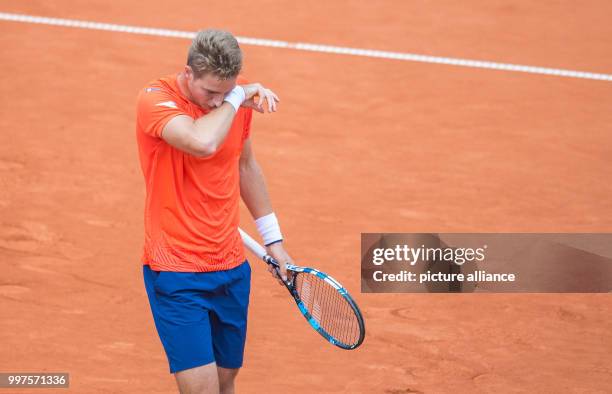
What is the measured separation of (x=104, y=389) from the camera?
624 cm

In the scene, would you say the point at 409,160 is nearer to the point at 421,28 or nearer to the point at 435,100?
the point at 435,100

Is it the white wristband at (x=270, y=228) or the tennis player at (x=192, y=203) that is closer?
the tennis player at (x=192, y=203)

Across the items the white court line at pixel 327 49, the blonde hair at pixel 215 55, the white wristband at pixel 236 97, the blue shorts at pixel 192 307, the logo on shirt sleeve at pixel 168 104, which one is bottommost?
the blue shorts at pixel 192 307

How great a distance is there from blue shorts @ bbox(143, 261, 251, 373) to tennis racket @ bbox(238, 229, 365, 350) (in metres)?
0.34

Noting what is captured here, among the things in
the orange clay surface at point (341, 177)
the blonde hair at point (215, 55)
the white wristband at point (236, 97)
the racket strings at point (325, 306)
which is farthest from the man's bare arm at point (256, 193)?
the orange clay surface at point (341, 177)

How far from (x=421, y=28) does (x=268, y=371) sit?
6587mm

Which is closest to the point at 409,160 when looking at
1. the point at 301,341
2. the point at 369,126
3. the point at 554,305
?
the point at 369,126

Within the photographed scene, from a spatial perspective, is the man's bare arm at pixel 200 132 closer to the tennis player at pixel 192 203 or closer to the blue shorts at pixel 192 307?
the tennis player at pixel 192 203

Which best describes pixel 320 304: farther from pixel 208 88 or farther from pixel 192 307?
pixel 208 88

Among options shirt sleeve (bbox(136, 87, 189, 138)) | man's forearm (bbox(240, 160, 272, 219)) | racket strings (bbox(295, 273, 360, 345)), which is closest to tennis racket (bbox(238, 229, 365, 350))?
racket strings (bbox(295, 273, 360, 345))

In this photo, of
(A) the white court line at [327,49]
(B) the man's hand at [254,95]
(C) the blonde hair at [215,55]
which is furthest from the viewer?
(A) the white court line at [327,49]

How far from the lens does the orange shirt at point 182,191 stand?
15.1 ft

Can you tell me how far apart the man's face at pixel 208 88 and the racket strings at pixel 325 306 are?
40.6 inches

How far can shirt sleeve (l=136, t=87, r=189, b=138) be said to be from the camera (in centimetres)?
450
